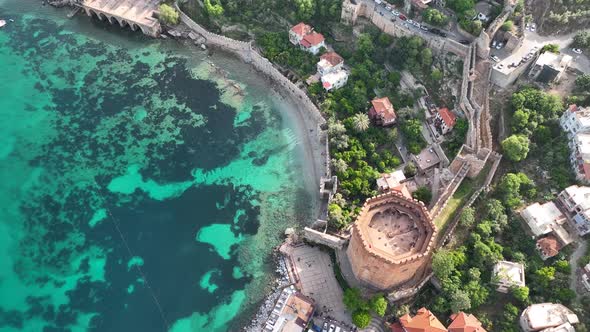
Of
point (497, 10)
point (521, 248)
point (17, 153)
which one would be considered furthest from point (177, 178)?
point (497, 10)

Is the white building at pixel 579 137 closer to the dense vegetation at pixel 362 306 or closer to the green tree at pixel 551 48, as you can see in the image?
the green tree at pixel 551 48

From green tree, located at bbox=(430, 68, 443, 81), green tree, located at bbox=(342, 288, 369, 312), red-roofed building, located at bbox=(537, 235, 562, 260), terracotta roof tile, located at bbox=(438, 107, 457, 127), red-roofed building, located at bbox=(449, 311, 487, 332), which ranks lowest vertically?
green tree, located at bbox=(342, 288, 369, 312)

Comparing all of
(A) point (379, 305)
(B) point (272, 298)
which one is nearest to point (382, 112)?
(A) point (379, 305)

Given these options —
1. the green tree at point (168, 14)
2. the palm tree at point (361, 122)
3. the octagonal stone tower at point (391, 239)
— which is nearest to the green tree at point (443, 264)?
the octagonal stone tower at point (391, 239)

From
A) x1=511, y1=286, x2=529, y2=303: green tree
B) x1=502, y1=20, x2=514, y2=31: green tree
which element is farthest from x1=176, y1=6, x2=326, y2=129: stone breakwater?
x1=511, y1=286, x2=529, y2=303: green tree

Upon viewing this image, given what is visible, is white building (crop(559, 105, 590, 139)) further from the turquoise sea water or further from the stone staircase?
the turquoise sea water

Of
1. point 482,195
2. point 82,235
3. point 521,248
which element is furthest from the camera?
point 82,235

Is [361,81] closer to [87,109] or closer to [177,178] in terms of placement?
[177,178]
